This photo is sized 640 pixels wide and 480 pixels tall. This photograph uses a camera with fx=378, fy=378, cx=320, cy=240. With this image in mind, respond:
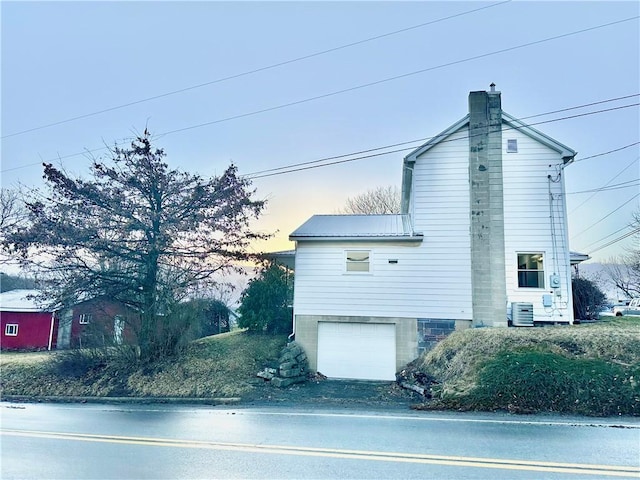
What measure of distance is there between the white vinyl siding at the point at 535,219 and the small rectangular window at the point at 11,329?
86.2 ft

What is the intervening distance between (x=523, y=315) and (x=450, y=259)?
9.27ft

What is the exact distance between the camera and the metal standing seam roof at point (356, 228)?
13183 mm

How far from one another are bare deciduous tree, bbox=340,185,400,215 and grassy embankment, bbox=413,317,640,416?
21.7m

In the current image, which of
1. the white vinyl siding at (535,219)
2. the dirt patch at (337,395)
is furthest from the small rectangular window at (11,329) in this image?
the white vinyl siding at (535,219)

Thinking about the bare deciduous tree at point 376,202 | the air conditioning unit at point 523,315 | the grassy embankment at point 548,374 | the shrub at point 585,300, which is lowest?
the grassy embankment at point 548,374

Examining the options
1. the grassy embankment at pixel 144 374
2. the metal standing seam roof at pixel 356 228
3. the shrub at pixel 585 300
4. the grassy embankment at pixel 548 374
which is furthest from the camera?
the shrub at pixel 585 300

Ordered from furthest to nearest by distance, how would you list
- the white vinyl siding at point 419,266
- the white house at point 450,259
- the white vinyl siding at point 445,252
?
the white vinyl siding at point 419,266
the white vinyl siding at point 445,252
the white house at point 450,259

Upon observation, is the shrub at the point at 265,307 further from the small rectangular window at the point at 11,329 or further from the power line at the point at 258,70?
the small rectangular window at the point at 11,329

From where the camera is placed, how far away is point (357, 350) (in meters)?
12.8

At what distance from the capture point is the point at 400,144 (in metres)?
13.0

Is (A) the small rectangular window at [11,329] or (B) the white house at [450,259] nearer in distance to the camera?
(B) the white house at [450,259]

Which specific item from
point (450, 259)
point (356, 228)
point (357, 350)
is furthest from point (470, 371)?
point (356, 228)

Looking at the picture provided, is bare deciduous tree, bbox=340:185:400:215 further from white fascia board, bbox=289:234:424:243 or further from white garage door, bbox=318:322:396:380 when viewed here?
white garage door, bbox=318:322:396:380

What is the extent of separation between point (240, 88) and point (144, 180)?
16.0 feet
